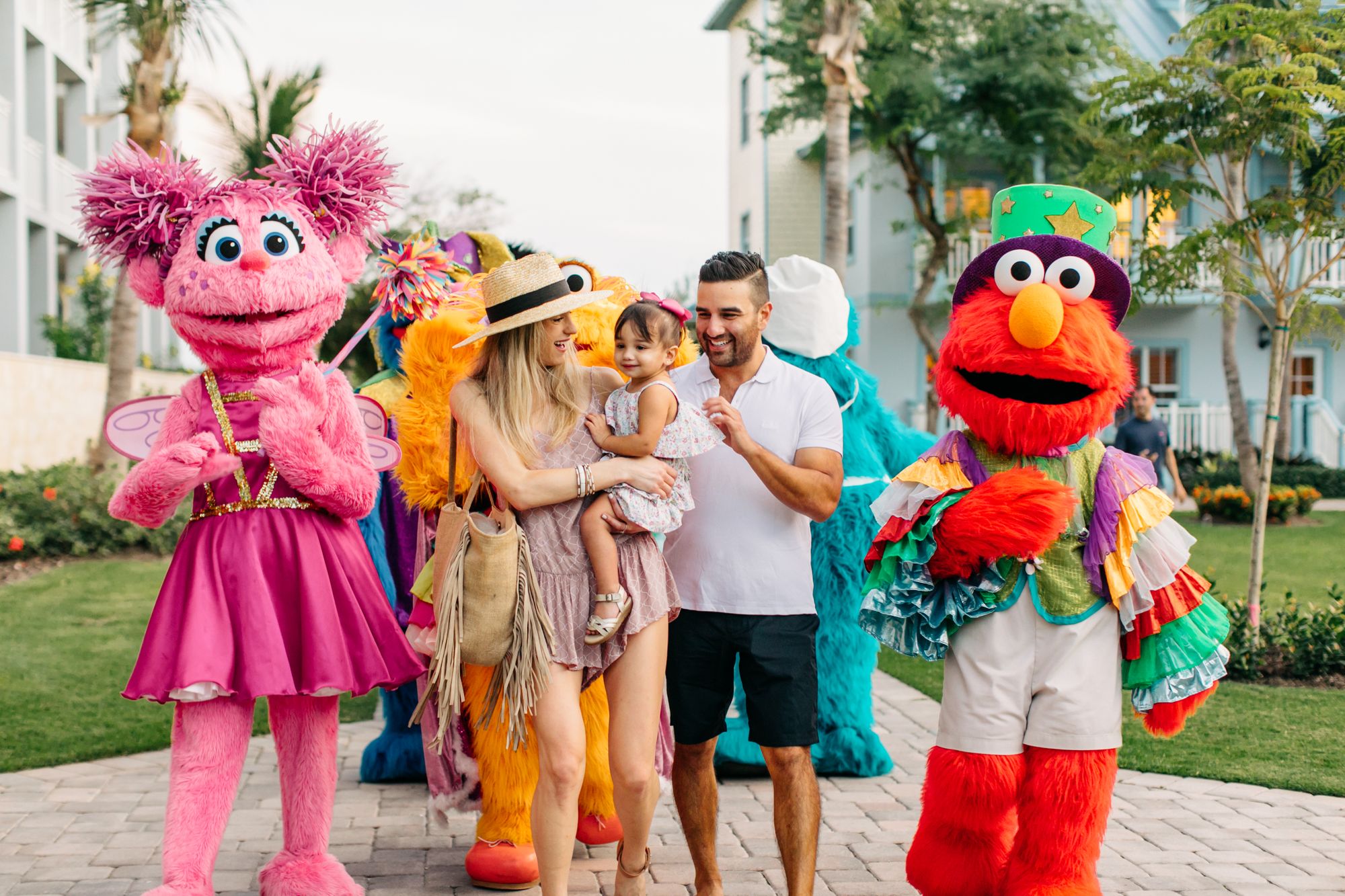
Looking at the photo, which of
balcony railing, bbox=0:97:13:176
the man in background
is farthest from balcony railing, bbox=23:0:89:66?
the man in background

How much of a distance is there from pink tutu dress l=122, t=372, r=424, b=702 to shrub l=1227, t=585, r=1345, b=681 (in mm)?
5040

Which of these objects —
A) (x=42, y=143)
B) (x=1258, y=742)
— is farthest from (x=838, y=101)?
(x=42, y=143)

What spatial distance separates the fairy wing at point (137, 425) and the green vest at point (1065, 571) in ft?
8.67

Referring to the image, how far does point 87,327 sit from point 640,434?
712 inches

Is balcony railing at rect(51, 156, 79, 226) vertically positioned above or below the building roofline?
below

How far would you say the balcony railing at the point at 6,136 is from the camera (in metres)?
17.6

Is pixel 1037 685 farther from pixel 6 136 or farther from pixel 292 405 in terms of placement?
pixel 6 136

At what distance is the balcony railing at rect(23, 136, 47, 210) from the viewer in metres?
19.2

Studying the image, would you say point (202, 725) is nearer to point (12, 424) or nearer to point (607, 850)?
point (607, 850)

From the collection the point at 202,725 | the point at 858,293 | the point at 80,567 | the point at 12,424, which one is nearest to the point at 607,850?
the point at 202,725

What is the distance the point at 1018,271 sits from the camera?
12.0ft

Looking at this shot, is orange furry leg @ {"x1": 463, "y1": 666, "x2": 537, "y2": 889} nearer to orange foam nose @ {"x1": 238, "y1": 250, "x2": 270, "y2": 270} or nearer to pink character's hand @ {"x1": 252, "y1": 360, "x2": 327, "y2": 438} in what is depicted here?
pink character's hand @ {"x1": 252, "y1": 360, "x2": 327, "y2": 438}

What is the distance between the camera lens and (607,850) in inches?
180

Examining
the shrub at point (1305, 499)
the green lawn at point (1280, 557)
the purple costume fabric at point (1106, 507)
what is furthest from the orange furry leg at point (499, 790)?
the shrub at point (1305, 499)
